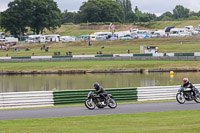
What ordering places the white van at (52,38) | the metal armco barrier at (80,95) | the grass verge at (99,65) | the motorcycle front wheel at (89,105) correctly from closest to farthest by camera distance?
1. the motorcycle front wheel at (89,105)
2. the metal armco barrier at (80,95)
3. the grass verge at (99,65)
4. the white van at (52,38)

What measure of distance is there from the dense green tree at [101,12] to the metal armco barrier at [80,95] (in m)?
148

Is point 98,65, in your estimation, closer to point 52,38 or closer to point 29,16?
point 52,38

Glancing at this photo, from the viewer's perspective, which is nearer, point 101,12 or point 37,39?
point 37,39

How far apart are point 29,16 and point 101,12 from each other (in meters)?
46.2

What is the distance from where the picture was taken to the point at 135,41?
98.2 m

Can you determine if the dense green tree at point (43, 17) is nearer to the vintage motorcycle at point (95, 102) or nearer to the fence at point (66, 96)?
the fence at point (66, 96)

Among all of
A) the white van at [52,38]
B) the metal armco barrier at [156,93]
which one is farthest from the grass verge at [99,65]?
the white van at [52,38]

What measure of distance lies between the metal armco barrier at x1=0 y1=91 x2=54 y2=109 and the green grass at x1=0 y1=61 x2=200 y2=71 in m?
37.9

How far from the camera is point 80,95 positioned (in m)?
27.7

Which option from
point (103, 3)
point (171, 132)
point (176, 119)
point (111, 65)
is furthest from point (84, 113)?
point (103, 3)

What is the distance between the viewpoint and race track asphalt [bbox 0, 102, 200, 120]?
73.7ft

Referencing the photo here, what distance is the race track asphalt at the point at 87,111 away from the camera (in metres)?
22.5

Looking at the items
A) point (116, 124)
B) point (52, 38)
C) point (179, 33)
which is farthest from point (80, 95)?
point (52, 38)

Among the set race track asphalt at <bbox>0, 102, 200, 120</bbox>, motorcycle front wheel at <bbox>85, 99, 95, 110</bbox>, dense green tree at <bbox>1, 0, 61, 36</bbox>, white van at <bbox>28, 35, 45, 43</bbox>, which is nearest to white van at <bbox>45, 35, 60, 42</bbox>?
white van at <bbox>28, 35, 45, 43</bbox>
